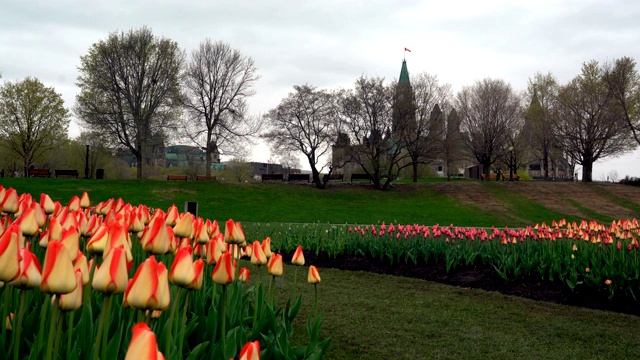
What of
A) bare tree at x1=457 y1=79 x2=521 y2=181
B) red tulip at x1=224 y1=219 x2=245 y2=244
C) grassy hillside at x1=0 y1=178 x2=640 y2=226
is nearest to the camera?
red tulip at x1=224 y1=219 x2=245 y2=244

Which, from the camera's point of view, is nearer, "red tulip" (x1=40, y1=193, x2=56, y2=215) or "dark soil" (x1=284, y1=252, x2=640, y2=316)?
"red tulip" (x1=40, y1=193, x2=56, y2=215)

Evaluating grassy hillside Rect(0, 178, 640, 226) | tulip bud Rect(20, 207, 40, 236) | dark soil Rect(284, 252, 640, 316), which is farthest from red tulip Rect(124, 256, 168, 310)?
grassy hillside Rect(0, 178, 640, 226)

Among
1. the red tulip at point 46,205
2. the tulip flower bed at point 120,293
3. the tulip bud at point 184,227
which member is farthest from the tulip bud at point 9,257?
the red tulip at point 46,205

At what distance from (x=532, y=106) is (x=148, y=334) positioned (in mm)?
61928

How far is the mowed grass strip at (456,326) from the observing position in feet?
18.3

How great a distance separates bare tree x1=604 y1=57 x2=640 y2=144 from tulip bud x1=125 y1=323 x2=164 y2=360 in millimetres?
50137

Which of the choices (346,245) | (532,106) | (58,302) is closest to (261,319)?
(58,302)

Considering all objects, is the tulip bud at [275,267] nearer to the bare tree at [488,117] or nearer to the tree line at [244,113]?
the tree line at [244,113]

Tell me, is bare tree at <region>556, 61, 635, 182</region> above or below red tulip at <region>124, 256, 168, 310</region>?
above

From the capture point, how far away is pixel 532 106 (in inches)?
2282

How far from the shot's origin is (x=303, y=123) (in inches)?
1766

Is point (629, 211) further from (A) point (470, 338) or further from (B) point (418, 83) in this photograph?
(A) point (470, 338)

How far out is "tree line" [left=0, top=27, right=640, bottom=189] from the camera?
4100cm

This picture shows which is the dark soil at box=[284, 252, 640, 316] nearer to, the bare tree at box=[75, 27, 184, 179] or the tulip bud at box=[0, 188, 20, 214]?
the tulip bud at box=[0, 188, 20, 214]
